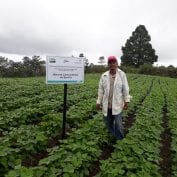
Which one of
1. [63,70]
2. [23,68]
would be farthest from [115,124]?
[23,68]

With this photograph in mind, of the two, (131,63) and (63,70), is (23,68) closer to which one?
(131,63)

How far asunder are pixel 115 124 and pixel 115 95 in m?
0.69

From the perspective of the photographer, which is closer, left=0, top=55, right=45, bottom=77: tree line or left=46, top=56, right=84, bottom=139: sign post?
left=46, top=56, right=84, bottom=139: sign post

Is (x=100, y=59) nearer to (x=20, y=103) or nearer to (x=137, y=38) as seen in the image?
(x=137, y=38)

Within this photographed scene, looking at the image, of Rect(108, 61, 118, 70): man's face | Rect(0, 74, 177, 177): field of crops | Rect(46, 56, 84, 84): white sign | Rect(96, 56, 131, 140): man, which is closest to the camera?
Rect(0, 74, 177, 177): field of crops

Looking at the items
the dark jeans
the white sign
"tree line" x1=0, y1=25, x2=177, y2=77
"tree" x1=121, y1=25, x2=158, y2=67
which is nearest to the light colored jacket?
the dark jeans

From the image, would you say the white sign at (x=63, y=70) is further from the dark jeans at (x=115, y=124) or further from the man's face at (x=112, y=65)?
the dark jeans at (x=115, y=124)

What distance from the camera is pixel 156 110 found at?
13.2 meters

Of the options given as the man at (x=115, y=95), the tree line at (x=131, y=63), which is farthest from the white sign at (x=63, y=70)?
the tree line at (x=131, y=63)

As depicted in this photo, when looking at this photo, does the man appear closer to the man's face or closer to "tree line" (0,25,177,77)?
the man's face

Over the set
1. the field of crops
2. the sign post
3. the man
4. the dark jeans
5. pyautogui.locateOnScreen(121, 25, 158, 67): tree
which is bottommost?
Answer: the field of crops

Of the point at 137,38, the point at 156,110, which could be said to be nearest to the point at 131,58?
the point at 137,38

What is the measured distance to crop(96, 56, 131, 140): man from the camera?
7867mm

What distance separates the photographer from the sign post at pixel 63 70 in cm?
775
